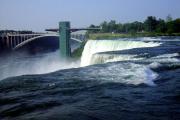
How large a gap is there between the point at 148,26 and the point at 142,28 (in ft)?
26.9

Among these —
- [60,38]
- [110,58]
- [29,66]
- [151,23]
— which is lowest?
[29,66]

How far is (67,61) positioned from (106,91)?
27.5m

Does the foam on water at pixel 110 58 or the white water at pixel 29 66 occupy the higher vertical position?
the foam on water at pixel 110 58

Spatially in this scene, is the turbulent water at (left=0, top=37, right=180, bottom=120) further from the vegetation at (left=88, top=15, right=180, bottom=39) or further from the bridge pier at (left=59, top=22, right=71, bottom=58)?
the vegetation at (left=88, top=15, right=180, bottom=39)

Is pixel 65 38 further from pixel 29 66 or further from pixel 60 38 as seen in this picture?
pixel 29 66

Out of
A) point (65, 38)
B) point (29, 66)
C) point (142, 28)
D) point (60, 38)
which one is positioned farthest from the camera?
point (142, 28)

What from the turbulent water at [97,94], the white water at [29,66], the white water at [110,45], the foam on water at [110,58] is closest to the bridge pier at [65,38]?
the white water at [29,66]

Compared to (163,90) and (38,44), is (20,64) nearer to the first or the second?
(38,44)

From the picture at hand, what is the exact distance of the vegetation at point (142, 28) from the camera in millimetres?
57734

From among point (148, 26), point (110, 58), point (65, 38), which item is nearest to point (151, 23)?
point (148, 26)

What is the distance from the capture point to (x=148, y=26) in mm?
69438

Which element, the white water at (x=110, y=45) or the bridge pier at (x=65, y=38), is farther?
the bridge pier at (x=65, y=38)

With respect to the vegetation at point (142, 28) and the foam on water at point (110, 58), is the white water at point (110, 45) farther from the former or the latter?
the vegetation at point (142, 28)

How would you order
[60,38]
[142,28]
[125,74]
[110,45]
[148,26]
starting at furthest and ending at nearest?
[142,28] < [148,26] < [60,38] < [110,45] < [125,74]
